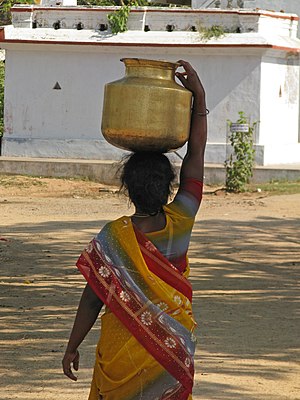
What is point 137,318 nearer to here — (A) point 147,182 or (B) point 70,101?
(A) point 147,182

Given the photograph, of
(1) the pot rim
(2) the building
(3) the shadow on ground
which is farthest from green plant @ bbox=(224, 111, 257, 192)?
(1) the pot rim

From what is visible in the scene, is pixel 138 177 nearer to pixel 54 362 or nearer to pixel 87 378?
pixel 87 378

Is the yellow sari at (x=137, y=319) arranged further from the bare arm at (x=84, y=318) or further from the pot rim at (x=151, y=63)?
the pot rim at (x=151, y=63)

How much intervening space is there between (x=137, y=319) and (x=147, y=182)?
0.50 metres

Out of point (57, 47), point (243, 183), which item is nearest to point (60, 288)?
point (243, 183)

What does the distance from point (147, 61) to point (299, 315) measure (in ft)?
15.9

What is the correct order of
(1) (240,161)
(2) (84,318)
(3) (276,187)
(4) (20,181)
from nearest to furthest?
1. (2) (84,318)
2. (1) (240,161)
3. (3) (276,187)
4. (4) (20,181)

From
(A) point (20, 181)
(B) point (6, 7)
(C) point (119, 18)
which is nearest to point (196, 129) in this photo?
(A) point (20, 181)

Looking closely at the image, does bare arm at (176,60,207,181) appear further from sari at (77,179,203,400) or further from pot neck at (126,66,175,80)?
sari at (77,179,203,400)

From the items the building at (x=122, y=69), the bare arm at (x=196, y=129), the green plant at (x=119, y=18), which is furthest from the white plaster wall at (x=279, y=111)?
the bare arm at (x=196, y=129)

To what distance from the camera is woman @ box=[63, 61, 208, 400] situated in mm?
3924

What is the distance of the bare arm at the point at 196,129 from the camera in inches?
170

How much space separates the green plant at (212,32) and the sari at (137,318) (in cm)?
1729

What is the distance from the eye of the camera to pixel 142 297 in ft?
12.9
